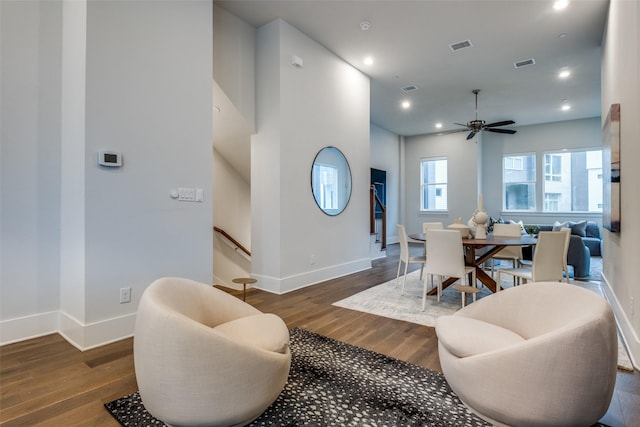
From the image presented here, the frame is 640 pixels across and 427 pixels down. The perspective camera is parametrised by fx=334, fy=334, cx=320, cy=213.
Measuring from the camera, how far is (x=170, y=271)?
3.05 m

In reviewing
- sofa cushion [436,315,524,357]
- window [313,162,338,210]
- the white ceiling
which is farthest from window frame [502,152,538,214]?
sofa cushion [436,315,524,357]

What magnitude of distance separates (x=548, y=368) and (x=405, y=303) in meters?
2.38

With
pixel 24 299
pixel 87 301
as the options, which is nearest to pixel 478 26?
pixel 87 301

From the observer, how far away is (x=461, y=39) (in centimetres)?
457

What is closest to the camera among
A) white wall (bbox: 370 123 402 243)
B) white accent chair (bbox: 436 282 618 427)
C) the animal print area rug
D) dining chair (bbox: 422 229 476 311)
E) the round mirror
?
white accent chair (bbox: 436 282 618 427)

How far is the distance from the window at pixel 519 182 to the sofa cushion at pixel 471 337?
843 centimetres

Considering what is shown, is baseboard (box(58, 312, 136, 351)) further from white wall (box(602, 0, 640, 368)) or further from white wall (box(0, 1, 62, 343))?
white wall (box(602, 0, 640, 368))

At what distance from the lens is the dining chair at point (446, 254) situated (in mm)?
3354

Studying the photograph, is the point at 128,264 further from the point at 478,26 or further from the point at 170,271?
the point at 478,26

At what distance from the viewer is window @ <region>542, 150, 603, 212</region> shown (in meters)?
8.27

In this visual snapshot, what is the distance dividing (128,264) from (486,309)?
2733 mm

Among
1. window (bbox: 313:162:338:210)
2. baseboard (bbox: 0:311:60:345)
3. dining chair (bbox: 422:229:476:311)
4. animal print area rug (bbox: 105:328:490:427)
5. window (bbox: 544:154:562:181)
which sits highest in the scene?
window (bbox: 544:154:562:181)

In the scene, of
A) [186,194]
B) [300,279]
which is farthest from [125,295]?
[300,279]

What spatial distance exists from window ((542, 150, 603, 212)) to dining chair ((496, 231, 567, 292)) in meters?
6.53
